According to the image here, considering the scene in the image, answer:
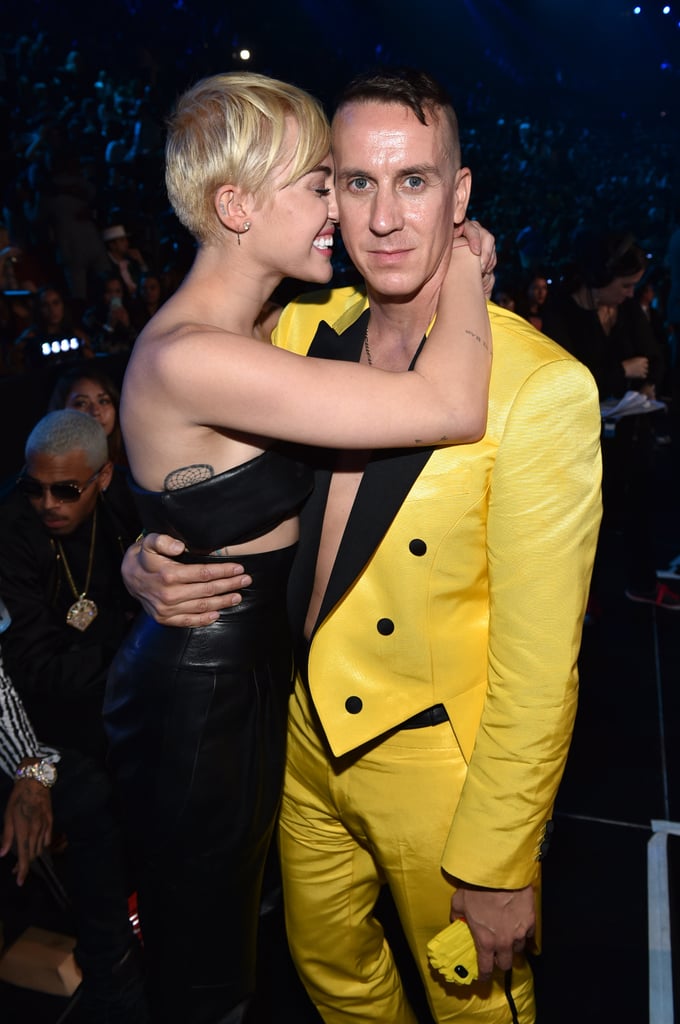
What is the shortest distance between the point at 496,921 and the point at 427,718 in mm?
403

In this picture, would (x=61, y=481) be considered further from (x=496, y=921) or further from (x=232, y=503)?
(x=496, y=921)

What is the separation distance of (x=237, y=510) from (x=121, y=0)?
13.0 meters

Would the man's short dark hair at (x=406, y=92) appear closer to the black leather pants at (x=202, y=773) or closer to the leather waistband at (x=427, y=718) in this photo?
the black leather pants at (x=202, y=773)

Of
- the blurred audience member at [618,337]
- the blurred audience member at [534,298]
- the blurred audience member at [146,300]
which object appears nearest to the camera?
the blurred audience member at [618,337]

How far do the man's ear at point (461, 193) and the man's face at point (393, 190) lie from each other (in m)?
0.02

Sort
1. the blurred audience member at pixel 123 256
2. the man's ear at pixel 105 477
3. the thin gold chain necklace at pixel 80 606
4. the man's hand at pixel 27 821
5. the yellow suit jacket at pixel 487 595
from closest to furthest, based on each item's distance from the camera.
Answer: the yellow suit jacket at pixel 487 595
the man's hand at pixel 27 821
the thin gold chain necklace at pixel 80 606
the man's ear at pixel 105 477
the blurred audience member at pixel 123 256

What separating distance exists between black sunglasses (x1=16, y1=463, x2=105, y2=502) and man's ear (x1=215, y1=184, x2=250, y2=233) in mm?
1745

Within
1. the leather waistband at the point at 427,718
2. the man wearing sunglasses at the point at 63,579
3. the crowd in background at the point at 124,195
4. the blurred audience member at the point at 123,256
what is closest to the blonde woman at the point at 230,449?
the leather waistband at the point at 427,718

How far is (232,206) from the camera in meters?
1.72

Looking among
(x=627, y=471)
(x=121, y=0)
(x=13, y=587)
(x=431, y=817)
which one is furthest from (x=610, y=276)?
(x=121, y=0)

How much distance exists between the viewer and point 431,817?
1.83m

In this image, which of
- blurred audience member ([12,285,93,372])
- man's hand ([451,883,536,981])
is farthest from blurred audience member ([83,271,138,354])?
man's hand ([451,883,536,981])

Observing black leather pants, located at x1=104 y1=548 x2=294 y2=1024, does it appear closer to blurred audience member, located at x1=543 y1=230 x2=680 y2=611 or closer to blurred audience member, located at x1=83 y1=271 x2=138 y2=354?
blurred audience member, located at x1=543 y1=230 x2=680 y2=611

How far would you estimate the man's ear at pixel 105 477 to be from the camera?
3417mm
